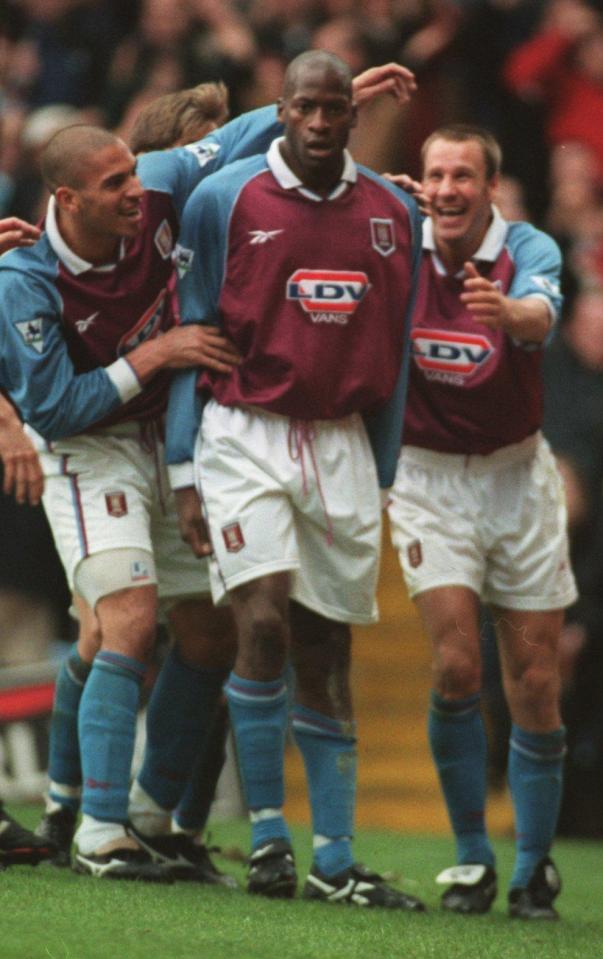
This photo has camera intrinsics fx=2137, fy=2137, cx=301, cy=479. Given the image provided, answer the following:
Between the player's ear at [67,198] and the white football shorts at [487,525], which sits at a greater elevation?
the player's ear at [67,198]

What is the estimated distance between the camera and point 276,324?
5.48 meters

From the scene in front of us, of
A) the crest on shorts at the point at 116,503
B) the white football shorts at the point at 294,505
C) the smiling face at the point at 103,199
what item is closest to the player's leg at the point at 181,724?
the crest on shorts at the point at 116,503

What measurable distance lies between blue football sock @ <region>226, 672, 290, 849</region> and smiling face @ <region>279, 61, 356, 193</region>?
131cm

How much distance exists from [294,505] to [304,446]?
155mm

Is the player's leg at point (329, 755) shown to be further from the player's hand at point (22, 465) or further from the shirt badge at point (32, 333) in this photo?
the shirt badge at point (32, 333)

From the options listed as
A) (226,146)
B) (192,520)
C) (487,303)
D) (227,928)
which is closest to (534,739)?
(192,520)

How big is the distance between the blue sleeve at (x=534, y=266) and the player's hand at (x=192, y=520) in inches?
40.5

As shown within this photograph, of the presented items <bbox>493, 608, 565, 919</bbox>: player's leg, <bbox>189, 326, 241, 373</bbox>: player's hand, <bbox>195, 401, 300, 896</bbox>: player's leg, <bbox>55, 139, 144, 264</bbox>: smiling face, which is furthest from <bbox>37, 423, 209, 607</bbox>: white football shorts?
<bbox>493, 608, 565, 919</bbox>: player's leg

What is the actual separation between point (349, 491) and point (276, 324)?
478 mm

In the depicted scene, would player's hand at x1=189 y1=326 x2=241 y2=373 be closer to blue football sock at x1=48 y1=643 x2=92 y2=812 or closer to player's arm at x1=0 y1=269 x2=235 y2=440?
player's arm at x1=0 y1=269 x2=235 y2=440

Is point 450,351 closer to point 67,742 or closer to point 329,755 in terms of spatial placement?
point 329,755

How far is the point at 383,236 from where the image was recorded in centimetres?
559

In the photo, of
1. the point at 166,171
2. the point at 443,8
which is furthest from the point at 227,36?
the point at 166,171

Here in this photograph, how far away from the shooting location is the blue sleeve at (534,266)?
19.0 ft
